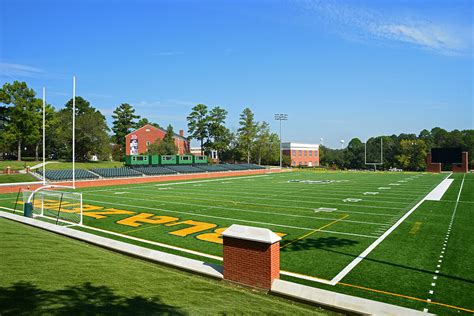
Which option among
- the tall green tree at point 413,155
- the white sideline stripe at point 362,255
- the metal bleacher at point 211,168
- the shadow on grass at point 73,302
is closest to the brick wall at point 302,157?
the tall green tree at point 413,155

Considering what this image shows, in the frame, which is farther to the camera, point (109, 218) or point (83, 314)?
point (109, 218)

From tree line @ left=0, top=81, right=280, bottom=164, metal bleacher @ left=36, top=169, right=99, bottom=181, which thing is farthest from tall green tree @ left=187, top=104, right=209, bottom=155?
metal bleacher @ left=36, top=169, right=99, bottom=181

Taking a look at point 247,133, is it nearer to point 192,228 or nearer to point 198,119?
point 198,119

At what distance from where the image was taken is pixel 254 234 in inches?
274

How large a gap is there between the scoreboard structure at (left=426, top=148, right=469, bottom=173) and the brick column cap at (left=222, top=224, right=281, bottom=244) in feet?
220

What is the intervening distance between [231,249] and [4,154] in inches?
2862

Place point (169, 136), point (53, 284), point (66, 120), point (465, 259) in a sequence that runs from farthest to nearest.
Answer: point (169, 136) → point (66, 120) → point (465, 259) → point (53, 284)

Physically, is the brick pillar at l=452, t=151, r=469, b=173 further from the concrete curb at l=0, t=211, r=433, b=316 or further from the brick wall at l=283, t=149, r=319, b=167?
the concrete curb at l=0, t=211, r=433, b=316

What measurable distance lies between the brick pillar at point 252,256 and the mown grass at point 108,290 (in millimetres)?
252

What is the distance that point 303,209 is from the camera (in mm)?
18062

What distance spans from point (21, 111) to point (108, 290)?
51.2 metres

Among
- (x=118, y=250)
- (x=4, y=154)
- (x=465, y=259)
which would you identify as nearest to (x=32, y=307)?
(x=118, y=250)

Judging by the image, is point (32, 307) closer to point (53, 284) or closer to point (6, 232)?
point (53, 284)

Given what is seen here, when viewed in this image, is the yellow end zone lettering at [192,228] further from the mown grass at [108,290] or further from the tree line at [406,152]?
the tree line at [406,152]
